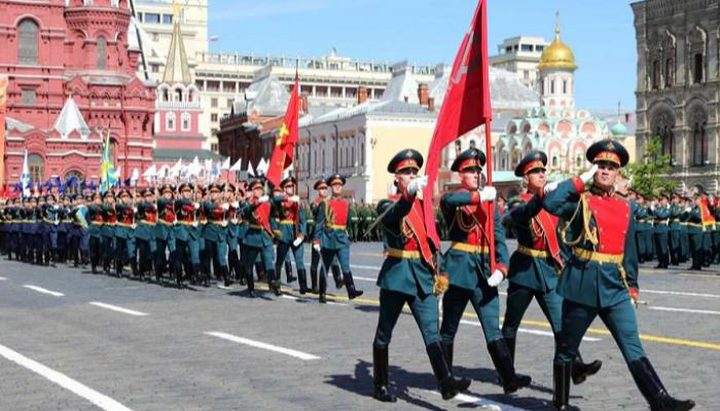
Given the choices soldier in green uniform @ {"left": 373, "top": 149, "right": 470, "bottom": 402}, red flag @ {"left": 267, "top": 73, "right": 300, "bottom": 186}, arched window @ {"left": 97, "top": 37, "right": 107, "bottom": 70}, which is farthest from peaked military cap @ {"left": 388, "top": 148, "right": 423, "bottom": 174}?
arched window @ {"left": 97, "top": 37, "right": 107, "bottom": 70}

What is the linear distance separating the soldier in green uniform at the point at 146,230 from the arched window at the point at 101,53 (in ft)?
202

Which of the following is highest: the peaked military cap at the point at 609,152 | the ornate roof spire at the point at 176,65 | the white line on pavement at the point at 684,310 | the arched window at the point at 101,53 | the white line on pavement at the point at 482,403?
the ornate roof spire at the point at 176,65

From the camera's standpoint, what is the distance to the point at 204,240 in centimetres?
2258

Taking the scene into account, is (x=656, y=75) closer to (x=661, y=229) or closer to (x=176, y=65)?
(x=176, y=65)

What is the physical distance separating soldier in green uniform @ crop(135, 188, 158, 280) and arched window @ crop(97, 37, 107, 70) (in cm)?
6152

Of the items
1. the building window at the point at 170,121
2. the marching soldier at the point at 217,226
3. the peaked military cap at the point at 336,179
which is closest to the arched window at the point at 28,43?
the building window at the point at 170,121

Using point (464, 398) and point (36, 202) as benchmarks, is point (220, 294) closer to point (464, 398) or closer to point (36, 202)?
point (464, 398)

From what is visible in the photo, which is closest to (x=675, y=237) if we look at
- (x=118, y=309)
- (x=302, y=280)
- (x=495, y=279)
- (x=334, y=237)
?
(x=302, y=280)

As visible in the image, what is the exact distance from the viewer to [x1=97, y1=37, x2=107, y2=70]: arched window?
275 feet

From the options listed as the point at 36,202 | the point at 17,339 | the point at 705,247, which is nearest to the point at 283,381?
the point at 17,339

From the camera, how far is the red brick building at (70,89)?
3123 inches

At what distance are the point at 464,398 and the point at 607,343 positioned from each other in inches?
146

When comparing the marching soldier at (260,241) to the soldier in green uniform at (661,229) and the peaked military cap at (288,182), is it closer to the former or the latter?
the peaked military cap at (288,182)

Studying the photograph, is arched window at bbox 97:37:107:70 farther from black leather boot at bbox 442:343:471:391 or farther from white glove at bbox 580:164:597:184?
white glove at bbox 580:164:597:184
